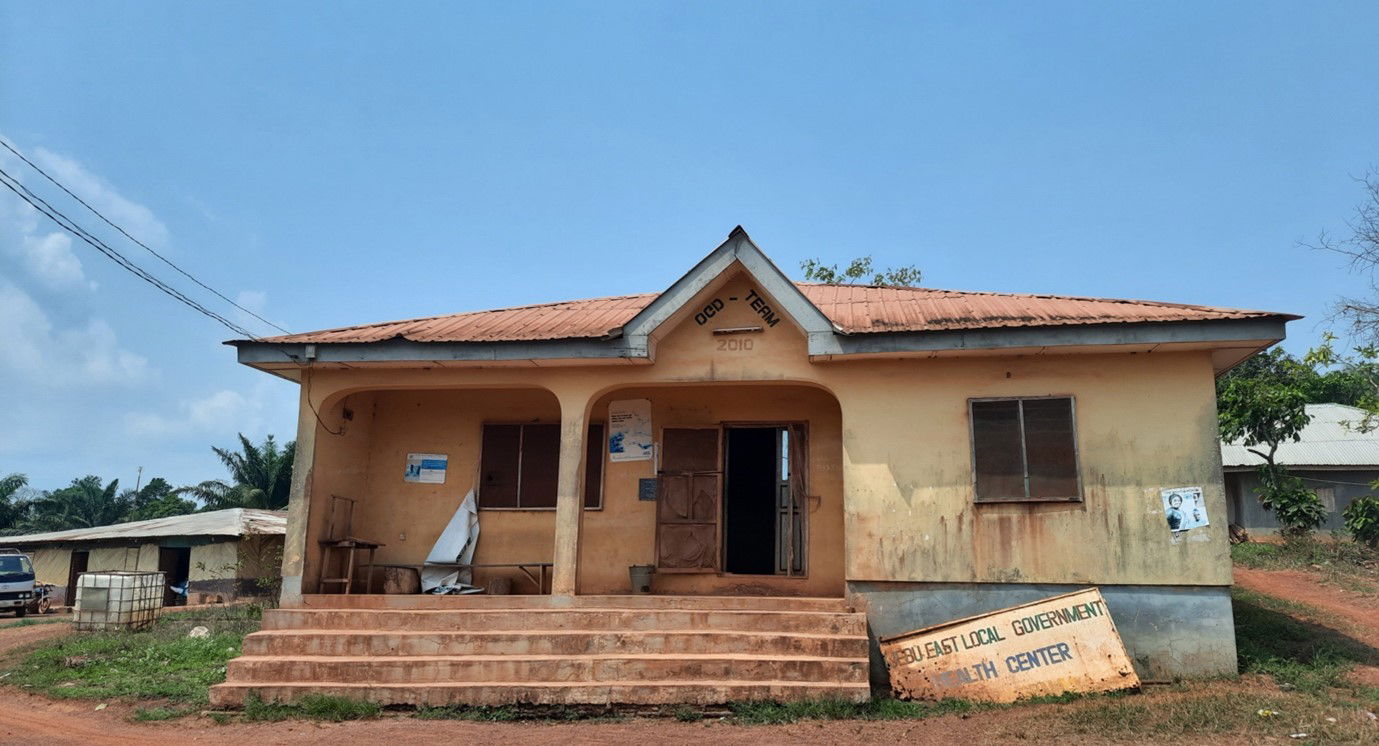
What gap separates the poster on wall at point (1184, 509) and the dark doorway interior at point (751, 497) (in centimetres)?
438

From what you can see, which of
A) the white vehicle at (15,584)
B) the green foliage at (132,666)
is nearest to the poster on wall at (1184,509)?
the green foliage at (132,666)

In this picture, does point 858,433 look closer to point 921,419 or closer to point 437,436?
point 921,419

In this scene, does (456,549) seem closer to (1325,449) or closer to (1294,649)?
(1294,649)

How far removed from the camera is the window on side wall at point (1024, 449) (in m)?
9.20

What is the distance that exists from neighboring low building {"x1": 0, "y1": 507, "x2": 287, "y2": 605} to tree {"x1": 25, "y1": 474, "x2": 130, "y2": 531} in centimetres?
1857

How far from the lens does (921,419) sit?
9570 millimetres

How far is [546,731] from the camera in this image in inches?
297

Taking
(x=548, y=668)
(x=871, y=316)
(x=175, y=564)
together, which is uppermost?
(x=871, y=316)

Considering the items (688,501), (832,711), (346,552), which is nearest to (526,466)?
(688,501)

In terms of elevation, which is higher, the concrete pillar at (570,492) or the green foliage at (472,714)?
the concrete pillar at (570,492)

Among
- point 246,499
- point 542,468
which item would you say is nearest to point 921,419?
point 542,468

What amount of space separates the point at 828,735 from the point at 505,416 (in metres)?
6.29

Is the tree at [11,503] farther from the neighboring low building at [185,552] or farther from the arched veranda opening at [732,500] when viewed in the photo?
the arched veranda opening at [732,500]

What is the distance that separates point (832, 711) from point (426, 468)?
6381 mm
